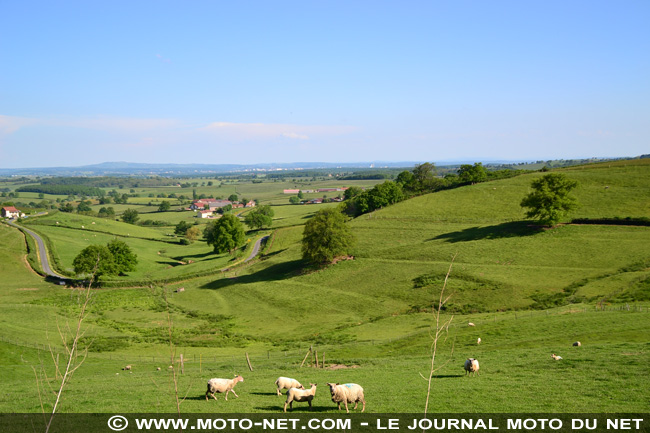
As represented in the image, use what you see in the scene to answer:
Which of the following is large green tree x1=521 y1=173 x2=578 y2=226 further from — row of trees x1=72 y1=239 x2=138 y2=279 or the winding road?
row of trees x1=72 y1=239 x2=138 y2=279

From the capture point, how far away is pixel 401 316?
4828 cm

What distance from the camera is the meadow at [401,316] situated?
1947cm

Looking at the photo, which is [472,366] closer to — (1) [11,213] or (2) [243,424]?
(2) [243,424]

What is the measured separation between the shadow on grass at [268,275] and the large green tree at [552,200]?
4054cm

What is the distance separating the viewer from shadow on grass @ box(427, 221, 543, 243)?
71.6 meters

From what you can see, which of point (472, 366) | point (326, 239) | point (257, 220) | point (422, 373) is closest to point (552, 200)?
point (326, 239)

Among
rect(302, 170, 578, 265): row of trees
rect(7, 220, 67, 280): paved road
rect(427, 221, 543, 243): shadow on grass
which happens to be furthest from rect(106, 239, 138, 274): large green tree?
rect(427, 221, 543, 243): shadow on grass

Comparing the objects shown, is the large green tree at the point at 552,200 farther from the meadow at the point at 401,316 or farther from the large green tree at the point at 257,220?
the large green tree at the point at 257,220

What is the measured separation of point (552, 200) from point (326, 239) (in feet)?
121

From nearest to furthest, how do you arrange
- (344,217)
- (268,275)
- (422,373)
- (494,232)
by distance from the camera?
(422,373) < (494,232) < (268,275) < (344,217)

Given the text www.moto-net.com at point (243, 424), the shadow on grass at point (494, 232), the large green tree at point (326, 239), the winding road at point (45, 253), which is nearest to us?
the text www.moto-net.com at point (243, 424)

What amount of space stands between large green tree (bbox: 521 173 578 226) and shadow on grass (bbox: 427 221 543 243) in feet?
9.56

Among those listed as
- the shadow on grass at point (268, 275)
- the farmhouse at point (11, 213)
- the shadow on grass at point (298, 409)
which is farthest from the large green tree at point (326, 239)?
the farmhouse at point (11, 213)

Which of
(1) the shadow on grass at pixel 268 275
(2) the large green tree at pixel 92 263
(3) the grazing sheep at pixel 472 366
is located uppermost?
(3) the grazing sheep at pixel 472 366
